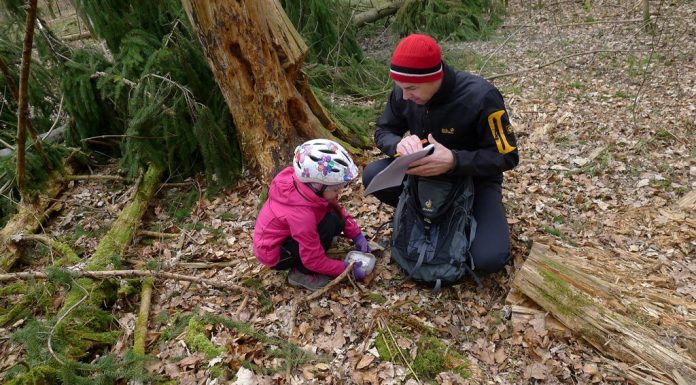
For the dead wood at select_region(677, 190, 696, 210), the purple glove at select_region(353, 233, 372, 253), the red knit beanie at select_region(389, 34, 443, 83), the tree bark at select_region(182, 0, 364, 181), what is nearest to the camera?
the red knit beanie at select_region(389, 34, 443, 83)

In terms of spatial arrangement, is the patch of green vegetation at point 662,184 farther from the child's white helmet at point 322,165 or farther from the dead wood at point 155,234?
the dead wood at point 155,234

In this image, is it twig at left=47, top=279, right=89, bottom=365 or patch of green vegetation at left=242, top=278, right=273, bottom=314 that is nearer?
twig at left=47, top=279, right=89, bottom=365

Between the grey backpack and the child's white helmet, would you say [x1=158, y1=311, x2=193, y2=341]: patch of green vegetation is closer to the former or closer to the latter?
the child's white helmet

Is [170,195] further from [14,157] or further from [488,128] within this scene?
[488,128]

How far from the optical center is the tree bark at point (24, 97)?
9.94 feet

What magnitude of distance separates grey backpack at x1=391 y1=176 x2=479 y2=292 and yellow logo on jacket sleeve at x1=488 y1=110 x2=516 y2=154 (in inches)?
14.5

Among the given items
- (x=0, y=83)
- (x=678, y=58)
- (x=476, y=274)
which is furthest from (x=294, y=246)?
(x=678, y=58)

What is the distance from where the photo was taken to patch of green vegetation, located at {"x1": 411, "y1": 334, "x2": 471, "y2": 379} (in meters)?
2.69

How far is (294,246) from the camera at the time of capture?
3.18 m

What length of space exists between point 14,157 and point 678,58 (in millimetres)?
9693

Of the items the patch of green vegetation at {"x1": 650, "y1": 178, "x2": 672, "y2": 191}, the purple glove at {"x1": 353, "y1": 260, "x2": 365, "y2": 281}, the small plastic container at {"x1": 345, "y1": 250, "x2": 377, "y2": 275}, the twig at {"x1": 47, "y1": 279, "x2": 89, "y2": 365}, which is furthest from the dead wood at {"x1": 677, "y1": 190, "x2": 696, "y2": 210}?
the twig at {"x1": 47, "y1": 279, "x2": 89, "y2": 365}

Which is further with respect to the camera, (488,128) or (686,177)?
(686,177)

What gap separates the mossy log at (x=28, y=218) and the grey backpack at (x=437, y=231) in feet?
12.5

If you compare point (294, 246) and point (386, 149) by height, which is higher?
point (386, 149)
